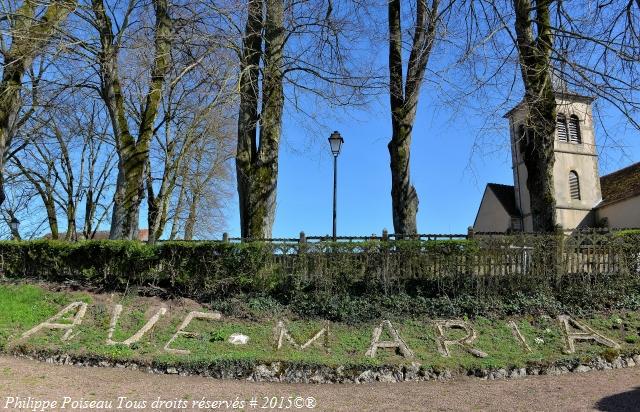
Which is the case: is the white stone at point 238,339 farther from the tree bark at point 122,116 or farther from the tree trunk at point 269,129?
the tree bark at point 122,116

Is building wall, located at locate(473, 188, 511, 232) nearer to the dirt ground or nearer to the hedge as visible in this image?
the hedge

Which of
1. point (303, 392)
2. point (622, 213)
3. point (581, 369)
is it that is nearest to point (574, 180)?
point (622, 213)

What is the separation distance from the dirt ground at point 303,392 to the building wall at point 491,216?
28138mm

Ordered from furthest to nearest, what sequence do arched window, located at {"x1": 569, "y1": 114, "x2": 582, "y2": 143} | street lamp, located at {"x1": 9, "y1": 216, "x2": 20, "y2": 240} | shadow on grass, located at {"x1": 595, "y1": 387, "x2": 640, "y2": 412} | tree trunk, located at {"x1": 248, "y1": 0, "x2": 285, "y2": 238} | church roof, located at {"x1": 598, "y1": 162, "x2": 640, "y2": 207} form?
arched window, located at {"x1": 569, "y1": 114, "x2": 582, "y2": 143}, church roof, located at {"x1": 598, "y1": 162, "x2": 640, "y2": 207}, street lamp, located at {"x1": 9, "y1": 216, "x2": 20, "y2": 240}, tree trunk, located at {"x1": 248, "y1": 0, "x2": 285, "y2": 238}, shadow on grass, located at {"x1": 595, "y1": 387, "x2": 640, "y2": 412}

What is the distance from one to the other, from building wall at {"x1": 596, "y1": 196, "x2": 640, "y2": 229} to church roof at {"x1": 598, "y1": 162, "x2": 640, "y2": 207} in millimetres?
279

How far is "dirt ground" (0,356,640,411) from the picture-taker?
5.85m

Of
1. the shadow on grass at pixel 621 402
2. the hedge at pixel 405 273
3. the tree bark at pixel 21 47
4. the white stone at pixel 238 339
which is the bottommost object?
the shadow on grass at pixel 621 402

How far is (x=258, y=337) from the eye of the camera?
8.85 m

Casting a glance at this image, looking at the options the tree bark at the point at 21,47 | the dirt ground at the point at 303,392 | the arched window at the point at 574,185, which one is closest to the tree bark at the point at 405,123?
the dirt ground at the point at 303,392

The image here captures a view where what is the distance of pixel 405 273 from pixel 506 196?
91.9ft

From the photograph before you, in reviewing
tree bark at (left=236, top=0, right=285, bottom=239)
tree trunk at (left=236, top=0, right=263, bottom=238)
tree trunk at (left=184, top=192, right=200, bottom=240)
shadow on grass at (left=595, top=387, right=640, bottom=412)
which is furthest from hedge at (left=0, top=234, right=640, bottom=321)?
tree trunk at (left=184, top=192, right=200, bottom=240)

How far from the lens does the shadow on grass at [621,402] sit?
19.0 feet

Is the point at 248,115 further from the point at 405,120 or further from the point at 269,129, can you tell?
the point at 405,120

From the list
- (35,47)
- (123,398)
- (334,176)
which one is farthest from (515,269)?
(35,47)
